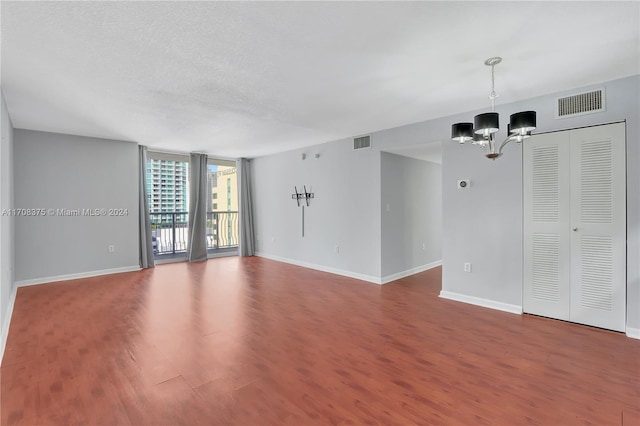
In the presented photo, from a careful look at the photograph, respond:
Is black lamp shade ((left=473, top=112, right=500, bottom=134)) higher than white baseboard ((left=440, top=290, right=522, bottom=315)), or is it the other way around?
black lamp shade ((left=473, top=112, right=500, bottom=134))

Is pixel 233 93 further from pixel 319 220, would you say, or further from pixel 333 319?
pixel 319 220

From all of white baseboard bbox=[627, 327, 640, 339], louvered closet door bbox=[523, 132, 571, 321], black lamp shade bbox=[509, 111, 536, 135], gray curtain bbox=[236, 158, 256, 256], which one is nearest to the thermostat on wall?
louvered closet door bbox=[523, 132, 571, 321]

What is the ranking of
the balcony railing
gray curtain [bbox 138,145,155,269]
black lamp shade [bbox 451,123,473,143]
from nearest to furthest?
black lamp shade [bbox 451,123,473,143]
gray curtain [bbox 138,145,155,269]
the balcony railing

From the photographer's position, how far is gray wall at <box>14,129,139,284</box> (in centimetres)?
479

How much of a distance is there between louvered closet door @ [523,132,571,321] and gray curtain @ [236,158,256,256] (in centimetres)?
585

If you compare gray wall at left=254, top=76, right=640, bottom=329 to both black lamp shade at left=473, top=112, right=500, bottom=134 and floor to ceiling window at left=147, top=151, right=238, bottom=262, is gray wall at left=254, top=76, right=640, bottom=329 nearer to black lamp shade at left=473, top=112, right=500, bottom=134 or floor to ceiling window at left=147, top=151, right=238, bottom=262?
black lamp shade at left=473, top=112, right=500, bottom=134

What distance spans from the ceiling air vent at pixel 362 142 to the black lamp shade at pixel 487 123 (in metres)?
2.68

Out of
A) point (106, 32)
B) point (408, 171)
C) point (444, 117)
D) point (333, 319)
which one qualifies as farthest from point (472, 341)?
point (106, 32)

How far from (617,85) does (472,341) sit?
284 centimetres

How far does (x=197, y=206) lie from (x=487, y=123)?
19.9ft

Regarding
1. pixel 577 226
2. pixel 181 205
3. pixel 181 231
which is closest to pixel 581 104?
pixel 577 226

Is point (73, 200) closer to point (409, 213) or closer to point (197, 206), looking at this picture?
point (197, 206)

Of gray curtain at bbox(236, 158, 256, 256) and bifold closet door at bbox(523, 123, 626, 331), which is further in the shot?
gray curtain at bbox(236, 158, 256, 256)

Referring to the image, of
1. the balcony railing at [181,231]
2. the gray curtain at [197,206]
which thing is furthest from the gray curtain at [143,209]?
the gray curtain at [197,206]
